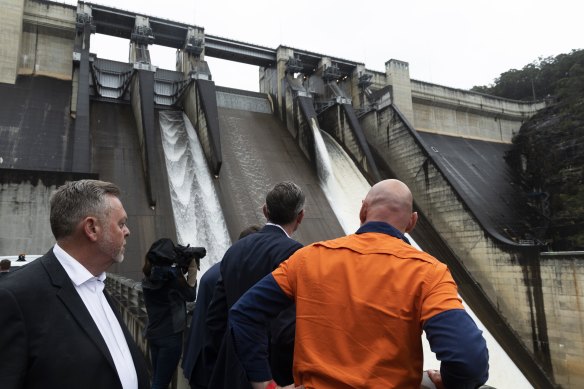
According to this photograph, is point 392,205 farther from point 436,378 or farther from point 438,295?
point 436,378

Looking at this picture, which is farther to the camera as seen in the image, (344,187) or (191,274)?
(344,187)

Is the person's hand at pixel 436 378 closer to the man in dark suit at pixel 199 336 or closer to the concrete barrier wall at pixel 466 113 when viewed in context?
the man in dark suit at pixel 199 336

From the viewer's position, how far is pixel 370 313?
52.0 inches

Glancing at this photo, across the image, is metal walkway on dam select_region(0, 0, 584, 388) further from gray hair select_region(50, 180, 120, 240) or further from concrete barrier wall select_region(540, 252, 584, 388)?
gray hair select_region(50, 180, 120, 240)

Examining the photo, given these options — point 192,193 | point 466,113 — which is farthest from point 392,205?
point 466,113

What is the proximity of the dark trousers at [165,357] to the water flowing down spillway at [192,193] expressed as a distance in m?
6.26

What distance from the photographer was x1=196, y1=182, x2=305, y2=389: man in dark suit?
1.87 metres

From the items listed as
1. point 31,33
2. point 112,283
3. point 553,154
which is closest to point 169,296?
point 112,283

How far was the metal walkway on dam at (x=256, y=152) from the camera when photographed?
32.8 ft

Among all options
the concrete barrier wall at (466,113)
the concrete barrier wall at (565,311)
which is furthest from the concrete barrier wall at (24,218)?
the concrete barrier wall at (466,113)

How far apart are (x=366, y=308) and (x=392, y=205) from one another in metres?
0.42

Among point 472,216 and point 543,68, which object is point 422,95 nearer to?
point 472,216

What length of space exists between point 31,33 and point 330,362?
18047 millimetres

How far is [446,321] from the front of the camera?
1187 millimetres
